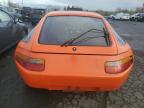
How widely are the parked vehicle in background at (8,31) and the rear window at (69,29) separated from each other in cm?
223

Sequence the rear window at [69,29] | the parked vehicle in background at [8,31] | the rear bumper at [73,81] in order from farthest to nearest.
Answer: the parked vehicle in background at [8,31] < the rear window at [69,29] < the rear bumper at [73,81]

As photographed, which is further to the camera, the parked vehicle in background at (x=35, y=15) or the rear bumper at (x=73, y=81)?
the parked vehicle in background at (x=35, y=15)

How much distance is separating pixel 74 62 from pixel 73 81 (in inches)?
10.7

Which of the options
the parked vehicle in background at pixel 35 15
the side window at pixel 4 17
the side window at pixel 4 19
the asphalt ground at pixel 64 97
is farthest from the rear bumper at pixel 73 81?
the parked vehicle in background at pixel 35 15

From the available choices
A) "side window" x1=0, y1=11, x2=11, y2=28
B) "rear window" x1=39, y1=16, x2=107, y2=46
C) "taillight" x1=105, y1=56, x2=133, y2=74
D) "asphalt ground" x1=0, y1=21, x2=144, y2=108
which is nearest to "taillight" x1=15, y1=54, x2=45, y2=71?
"rear window" x1=39, y1=16, x2=107, y2=46

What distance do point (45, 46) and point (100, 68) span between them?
2.84 feet

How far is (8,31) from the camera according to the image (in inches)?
283

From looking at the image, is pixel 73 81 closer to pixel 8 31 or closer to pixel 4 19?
pixel 8 31

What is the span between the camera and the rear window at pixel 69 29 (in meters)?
4.27

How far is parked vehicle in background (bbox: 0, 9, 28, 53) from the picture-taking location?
6.73 m

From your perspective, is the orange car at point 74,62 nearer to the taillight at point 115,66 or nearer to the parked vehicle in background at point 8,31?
the taillight at point 115,66

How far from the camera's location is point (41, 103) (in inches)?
175

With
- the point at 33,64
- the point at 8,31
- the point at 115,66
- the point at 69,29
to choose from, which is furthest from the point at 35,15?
the point at 115,66

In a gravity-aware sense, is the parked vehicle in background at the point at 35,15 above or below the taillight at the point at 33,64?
below
